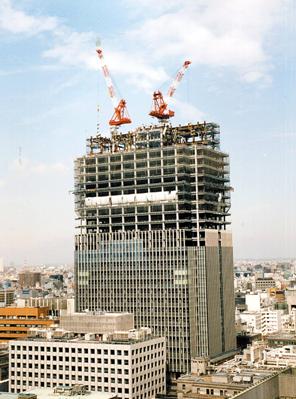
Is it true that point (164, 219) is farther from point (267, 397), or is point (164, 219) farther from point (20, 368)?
point (267, 397)

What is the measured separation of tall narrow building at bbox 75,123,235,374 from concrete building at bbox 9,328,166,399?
23.0 ft

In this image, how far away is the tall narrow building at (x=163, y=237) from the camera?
78.1 metres

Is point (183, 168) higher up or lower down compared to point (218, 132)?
lower down

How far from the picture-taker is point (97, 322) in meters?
75.1

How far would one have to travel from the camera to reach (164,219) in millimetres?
82000

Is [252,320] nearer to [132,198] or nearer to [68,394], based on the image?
[132,198]

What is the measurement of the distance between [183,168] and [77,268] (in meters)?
19.3

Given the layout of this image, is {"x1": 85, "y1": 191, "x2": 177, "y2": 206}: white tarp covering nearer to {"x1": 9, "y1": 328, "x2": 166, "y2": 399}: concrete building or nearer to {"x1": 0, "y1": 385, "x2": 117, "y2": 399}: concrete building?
{"x1": 9, "y1": 328, "x2": 166, "y2": 399}: concrete building

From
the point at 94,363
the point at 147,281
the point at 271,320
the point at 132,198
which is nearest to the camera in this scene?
the point at 94,363

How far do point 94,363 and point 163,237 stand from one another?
62.8 ft

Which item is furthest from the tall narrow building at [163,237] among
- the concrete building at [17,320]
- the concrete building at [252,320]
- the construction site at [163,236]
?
the concrete building at [252,320]

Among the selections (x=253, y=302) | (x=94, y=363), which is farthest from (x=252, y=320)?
(x=94, y=363)

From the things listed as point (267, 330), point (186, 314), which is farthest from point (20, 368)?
point (267, 330)

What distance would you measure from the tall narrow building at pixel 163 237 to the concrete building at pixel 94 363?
7.00m
